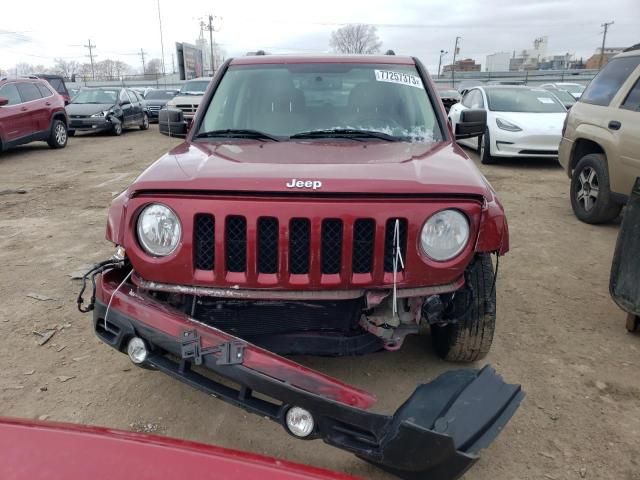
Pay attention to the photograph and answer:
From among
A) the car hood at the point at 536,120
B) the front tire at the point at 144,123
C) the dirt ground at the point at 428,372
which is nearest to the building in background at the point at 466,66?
the front tire at the point at 144,123

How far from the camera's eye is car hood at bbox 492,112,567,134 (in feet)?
31.2

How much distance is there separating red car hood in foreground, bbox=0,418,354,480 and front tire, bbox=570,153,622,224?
5.48 metres

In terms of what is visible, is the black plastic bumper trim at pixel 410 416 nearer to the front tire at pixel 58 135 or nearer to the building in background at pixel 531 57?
the front tire at pixel 58 135

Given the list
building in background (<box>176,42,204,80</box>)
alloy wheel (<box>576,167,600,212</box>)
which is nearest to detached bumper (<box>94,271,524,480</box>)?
alloy wheel (<box>576,167,600,212</box>)

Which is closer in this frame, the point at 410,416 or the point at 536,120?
the point at 410,416

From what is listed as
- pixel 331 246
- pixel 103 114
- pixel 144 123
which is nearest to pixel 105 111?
Answer: pixel 103 114

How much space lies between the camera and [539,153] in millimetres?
9688

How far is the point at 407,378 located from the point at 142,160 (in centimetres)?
973

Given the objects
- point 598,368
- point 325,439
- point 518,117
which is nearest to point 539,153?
point 518,117

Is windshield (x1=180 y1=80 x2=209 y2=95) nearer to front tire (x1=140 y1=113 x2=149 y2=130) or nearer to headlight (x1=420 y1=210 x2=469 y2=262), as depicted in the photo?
front tire (x1=140 y1=113 x2=149 y2=130)

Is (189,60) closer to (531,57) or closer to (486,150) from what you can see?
(486,150)

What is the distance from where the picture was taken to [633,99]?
5.40 metres

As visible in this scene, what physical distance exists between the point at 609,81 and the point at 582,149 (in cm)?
82

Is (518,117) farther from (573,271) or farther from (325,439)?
(325,439)
